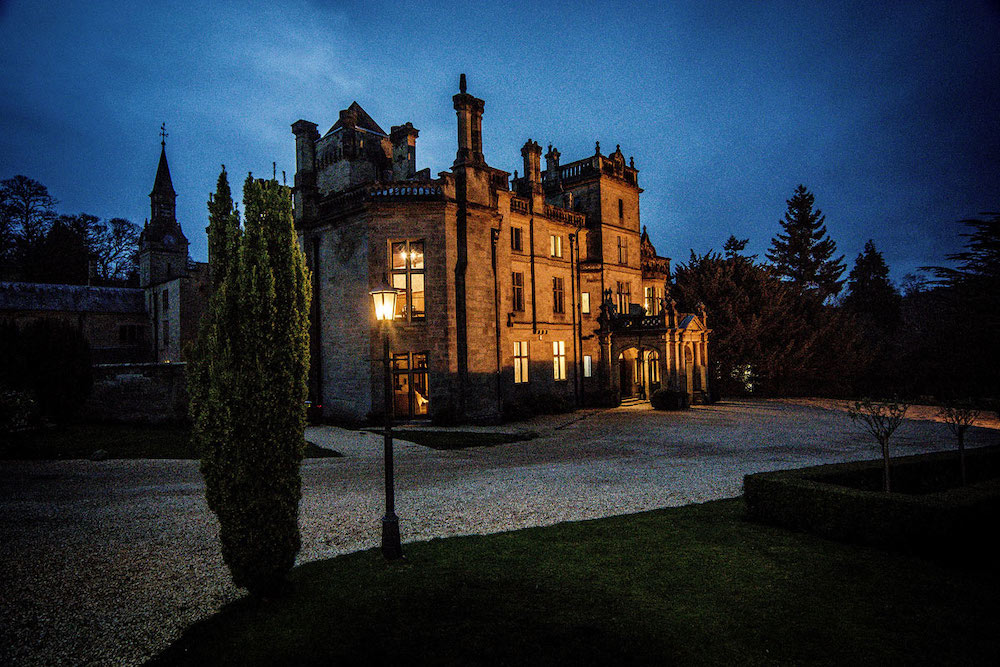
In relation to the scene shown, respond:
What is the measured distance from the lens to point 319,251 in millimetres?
25266

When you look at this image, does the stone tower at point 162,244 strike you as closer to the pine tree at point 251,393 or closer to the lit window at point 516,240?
the lit window at point 516,240

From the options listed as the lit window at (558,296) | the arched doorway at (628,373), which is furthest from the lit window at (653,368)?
the lit window at (558,296)

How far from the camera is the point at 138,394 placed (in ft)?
71.9

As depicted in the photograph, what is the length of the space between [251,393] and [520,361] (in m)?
22.5

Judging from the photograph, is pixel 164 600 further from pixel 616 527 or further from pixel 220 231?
pixel 616 527

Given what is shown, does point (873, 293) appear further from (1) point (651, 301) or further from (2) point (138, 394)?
(2) point (138, 394)

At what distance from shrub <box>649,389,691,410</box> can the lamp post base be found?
2415 cm

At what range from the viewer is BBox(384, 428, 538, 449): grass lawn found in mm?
18109

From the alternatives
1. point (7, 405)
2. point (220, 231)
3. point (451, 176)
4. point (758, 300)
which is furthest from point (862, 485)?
point (758, 300)

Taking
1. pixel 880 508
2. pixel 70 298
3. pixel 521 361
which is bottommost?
pixel 880 508

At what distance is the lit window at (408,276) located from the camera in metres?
23.1

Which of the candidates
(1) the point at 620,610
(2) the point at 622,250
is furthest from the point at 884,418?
(2) the point at 622,250

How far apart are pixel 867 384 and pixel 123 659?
45865 mm

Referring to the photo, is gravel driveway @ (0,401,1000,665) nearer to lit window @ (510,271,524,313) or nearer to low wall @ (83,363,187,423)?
low wall @ (83,363,187,423)
